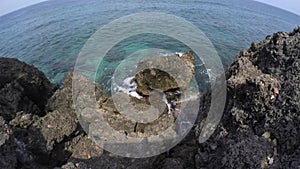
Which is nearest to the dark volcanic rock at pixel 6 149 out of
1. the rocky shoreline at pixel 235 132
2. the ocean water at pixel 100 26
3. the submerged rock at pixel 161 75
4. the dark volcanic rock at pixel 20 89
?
the rocky shoreline at pixel 235 132

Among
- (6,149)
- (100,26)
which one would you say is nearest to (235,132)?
(6,149)

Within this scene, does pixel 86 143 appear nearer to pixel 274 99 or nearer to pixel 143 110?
pixel 143 110

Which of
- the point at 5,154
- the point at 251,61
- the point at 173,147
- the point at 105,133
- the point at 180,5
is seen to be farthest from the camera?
the point at 180,5

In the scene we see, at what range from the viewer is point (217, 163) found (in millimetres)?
4812

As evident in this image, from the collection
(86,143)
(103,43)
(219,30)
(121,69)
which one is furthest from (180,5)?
(86,143)

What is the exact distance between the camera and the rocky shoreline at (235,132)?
14.6ft

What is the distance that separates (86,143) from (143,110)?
3619 millimetres

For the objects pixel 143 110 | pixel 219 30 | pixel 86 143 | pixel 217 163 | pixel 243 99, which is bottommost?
pixel 219 30

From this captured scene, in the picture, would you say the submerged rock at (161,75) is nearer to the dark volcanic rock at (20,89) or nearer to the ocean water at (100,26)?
the dark volcanic rock at (20,89)

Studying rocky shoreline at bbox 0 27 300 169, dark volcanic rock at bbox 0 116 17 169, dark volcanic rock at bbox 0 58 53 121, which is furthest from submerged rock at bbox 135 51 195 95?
dark volcanic rock at bbox 0 116 17 169

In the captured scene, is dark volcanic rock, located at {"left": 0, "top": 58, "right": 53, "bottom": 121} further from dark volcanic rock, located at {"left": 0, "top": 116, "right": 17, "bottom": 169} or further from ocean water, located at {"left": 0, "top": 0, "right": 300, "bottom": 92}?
ocean water, located at {"left": 0, "top": 0, "right": 300, "bottom": 92}

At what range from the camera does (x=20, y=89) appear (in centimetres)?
1010

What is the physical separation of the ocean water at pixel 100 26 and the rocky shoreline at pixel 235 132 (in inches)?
390

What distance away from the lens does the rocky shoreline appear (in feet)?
14.6
